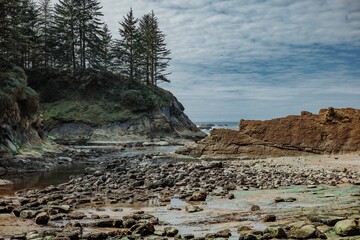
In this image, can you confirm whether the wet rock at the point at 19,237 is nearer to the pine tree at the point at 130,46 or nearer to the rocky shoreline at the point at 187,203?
the rocky shoreline at the point at 187,203

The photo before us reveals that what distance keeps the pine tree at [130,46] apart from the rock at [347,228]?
58.0 m

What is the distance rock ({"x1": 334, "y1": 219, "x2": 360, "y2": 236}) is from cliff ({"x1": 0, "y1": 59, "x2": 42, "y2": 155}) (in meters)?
20.5

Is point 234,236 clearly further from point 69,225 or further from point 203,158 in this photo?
point 203,158

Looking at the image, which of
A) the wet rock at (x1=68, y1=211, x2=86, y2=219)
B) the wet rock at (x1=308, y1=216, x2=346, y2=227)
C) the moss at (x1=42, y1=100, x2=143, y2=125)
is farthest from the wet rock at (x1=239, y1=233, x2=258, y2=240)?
the moss at (x1=42, y1=100, x2=143, y2=125)

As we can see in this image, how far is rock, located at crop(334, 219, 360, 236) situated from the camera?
6680 mm

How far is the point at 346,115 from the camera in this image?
25781mm

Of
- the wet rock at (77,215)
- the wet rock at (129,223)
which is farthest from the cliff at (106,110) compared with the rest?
the wet rock at (129,223)

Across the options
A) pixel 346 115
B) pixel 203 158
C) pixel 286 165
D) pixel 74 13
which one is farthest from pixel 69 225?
pixel 74 13

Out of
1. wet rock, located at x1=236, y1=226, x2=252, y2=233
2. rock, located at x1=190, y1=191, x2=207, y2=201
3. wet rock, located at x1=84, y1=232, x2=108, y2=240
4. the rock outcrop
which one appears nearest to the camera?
wet rock, located at x1=84, y1=232, x2=108, y2=240

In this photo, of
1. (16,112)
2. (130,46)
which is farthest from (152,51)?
(16,112)

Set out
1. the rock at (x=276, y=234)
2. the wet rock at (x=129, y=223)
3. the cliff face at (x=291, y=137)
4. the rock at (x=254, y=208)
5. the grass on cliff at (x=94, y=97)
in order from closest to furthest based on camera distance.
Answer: the rock at (x=276, y=234)
the wet rock at (x=129, y=223)
the rock at (x=254, y=208)
the cliff face at (x=291, y=137)
the grass on cliff at (x=94, y=97)

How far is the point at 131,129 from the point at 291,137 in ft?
97.4

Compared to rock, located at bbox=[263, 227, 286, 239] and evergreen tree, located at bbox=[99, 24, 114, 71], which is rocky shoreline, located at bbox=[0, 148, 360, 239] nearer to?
rock, located at bbox=[263, 227, 286, 239]

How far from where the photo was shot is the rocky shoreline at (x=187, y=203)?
7.65 meters
